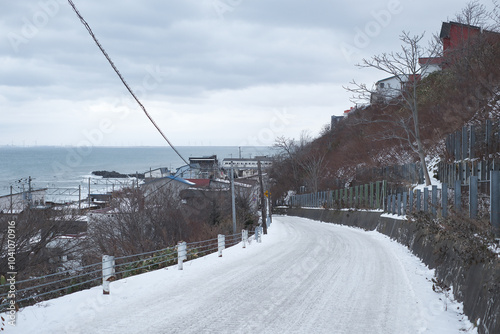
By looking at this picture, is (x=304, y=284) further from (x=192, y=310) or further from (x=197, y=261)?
(x=197, y=261)

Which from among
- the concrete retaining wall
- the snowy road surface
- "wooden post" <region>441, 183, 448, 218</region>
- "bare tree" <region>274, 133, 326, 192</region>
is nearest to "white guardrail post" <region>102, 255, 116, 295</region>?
the snowy road surface

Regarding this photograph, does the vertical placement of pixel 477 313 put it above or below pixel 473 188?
below

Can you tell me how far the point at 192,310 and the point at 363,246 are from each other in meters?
15.4

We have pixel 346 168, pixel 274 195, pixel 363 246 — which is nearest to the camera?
pixel 363 246

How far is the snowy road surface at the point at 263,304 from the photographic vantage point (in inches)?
357

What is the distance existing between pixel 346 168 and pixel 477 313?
65.0 metres

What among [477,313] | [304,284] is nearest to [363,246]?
[304,284]

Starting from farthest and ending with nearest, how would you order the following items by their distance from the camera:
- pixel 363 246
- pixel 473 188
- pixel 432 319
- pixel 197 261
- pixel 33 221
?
1. pixel 33 221
2. pixel 363 246
3. pixel 197 261
4. pixel 473 188
5. pixel 432 319

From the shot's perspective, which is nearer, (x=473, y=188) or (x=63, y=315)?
(x=63, y=315)

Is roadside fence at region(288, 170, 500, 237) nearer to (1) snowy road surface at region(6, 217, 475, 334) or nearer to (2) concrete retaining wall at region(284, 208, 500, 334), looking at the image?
(2) concrete retaining wall at region(284, 208, 500, 334)

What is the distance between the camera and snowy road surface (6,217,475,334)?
9.08 metres

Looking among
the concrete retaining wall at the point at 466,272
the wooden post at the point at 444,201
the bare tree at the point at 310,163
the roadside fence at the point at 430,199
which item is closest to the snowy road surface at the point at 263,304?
the concrete retaining wall at the point at 466,272

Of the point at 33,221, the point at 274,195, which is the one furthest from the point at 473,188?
the point at 274,195

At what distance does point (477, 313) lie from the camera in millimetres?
8328
